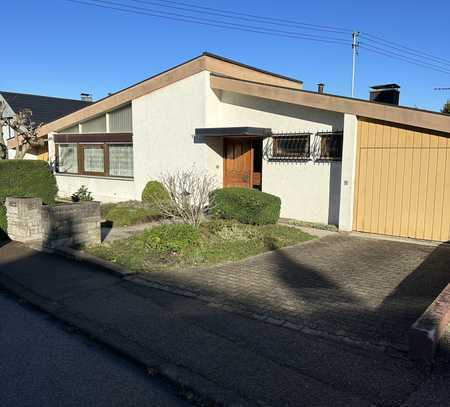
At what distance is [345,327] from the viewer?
4.51 meters

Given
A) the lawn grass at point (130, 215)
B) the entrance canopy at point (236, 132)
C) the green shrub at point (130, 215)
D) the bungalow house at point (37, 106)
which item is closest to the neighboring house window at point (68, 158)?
the lawn grass at point (130, 215)

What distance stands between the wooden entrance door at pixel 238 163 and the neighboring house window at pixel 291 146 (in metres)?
1.18

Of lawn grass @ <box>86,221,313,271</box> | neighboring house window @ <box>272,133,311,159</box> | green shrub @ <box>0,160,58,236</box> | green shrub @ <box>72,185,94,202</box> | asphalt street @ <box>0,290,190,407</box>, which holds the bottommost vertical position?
asphalt street @ <box>0,290,190,407</box>

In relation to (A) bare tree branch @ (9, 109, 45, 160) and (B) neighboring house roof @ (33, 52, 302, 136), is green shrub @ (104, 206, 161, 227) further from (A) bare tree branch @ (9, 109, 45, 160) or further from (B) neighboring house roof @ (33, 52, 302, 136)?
(A) bare tree branch @ (9, 109, 45, 160)

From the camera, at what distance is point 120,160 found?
1641cm

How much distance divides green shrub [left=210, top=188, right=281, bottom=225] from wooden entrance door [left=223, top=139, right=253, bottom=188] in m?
1.89

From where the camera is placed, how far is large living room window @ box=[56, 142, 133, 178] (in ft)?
53.2

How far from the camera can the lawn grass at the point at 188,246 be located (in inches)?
290

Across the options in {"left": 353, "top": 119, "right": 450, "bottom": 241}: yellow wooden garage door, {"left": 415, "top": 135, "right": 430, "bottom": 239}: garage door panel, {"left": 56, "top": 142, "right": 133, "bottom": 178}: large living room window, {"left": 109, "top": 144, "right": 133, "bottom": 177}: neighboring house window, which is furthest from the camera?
{"left": 56, "top": 142, "right": 133, "bottom": 178}: large living room window

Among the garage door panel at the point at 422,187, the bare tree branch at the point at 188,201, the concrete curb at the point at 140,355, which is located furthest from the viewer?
the bare tree branch at the point at 188,201

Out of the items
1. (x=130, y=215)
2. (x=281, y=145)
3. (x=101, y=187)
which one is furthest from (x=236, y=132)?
(x=101, y=187)

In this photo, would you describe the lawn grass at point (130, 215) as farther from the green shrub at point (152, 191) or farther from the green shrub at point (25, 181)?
the green shrub at point (25, 181)

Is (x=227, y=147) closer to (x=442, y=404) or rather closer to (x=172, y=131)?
(x=172, y=131)

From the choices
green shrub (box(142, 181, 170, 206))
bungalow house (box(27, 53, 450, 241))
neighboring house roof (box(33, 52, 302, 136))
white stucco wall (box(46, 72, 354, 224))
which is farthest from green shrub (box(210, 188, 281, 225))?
neighboring house roof (box(33, 52, 302, 136))
